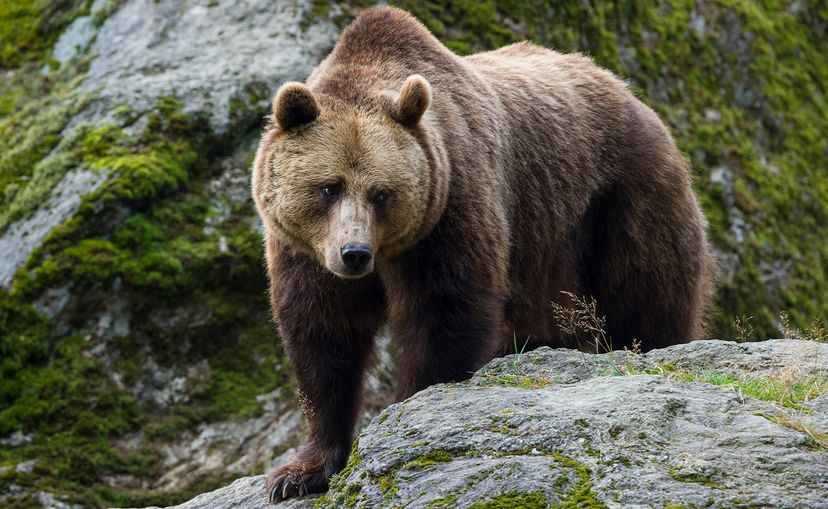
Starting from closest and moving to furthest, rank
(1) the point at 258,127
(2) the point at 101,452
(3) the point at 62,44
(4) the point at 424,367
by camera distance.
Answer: (4) the point at 424,367 < (2) the point at 101,452 < (1) the point at 258,127 < (3) the point at 62,44

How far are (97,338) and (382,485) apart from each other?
5.13 meters

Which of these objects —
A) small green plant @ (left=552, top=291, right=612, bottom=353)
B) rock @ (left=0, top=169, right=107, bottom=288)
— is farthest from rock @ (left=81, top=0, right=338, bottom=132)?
small green plant @ (left=552, top=291, right=612, bottom=353)

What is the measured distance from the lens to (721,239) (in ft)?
36.9

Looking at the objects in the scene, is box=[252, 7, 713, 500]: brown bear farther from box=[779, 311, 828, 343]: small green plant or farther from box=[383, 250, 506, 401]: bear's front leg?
box=[779, 311, 828, 343]: small green plant

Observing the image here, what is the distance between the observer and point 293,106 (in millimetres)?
5629

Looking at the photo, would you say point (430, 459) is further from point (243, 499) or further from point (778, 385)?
point (243, 499)

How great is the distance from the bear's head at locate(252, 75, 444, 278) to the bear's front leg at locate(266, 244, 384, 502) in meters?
0.23

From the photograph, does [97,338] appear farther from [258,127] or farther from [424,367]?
[424,367]

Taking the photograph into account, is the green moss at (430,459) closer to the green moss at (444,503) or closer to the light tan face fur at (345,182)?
the green moss at (444,503)

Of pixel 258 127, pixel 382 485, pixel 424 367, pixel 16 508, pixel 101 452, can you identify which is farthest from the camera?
pixel 258 127

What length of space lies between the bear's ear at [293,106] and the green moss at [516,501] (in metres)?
2.59

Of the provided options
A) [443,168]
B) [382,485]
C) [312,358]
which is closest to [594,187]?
[443,168]

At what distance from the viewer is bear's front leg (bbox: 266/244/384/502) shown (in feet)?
19.2

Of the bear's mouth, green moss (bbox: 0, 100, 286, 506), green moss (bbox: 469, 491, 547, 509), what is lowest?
green moss (bbox: 0, 100, 286, 506)
